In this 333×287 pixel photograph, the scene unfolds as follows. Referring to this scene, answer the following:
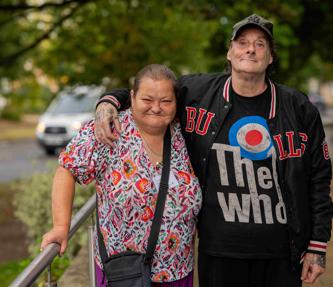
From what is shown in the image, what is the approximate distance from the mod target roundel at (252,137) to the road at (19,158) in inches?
342

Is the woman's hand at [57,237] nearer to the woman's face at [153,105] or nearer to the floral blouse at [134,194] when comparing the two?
the floral blouse at [134,194]

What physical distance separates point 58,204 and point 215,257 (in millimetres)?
767

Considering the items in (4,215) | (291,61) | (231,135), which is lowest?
(4,215)

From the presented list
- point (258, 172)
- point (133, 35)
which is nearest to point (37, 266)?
point (258, 172)

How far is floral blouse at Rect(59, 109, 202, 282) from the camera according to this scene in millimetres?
2227

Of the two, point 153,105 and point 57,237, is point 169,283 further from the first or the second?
point 153,105

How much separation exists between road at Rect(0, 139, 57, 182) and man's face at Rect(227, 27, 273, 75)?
869cm

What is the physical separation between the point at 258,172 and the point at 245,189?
0.31 feet

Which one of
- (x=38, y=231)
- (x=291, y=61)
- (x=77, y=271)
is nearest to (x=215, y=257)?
(x=77, y=271)

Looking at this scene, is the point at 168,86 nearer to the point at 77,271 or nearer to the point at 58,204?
the point at 58,204

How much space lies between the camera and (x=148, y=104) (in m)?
2.29

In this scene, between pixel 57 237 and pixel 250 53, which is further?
pixel 250 53

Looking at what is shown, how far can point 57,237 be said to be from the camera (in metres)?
2.25

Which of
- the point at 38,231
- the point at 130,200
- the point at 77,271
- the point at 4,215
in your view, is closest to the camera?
the point at 130,200
